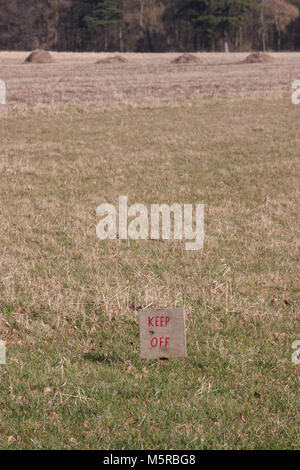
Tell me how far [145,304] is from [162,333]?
1.76 meters

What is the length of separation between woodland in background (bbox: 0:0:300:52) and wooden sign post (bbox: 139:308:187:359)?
9398 cm

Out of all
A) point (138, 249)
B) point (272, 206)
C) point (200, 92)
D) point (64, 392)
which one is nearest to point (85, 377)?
point (64, 392)

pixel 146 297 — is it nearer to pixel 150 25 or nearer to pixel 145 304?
pixel 145 304

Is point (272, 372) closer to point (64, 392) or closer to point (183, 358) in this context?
point (183, 358)

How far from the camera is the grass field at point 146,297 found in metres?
4.78

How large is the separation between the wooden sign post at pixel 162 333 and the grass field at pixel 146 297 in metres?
0.32

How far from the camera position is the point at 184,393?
5.15 m

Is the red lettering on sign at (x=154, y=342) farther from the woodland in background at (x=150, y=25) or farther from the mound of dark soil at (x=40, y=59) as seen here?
the woodland in background at (x=150, y=25)

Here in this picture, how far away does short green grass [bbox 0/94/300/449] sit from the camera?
475cm

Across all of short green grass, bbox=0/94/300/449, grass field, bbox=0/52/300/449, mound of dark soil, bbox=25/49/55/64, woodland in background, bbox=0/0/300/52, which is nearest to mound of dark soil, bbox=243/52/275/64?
woodland in background, bbox=0/0/300/52

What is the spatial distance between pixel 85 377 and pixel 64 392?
317 mm

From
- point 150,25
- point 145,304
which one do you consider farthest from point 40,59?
point 145,304

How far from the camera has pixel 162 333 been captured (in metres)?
5.24

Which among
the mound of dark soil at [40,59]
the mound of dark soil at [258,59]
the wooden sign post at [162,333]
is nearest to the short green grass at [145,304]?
the wooden sign post at [162,333]
